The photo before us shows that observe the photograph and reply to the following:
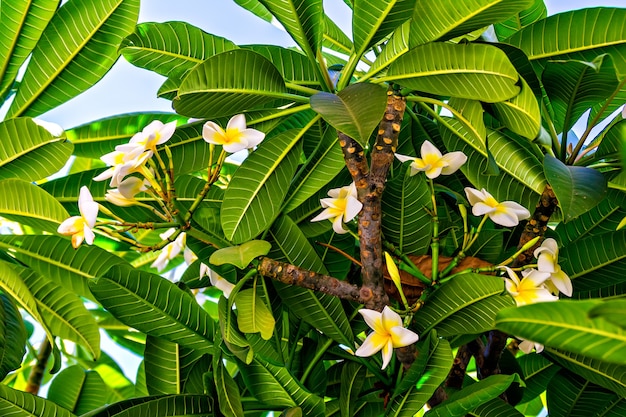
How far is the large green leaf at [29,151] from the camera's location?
3.29 ft

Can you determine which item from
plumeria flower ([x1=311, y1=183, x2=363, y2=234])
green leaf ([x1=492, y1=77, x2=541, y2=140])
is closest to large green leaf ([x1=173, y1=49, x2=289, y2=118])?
plumeria flower ([x1=311, y1=183, x2=363, y2=234])

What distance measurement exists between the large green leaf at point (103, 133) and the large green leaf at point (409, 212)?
442 mm

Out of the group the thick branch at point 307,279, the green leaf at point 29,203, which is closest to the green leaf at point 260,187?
the thick branch at point 307,279

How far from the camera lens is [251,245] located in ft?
2.65

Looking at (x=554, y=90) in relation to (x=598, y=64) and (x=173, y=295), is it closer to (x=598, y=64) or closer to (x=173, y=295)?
(x=598, y=64)

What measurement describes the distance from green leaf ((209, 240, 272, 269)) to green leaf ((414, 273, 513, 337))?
209mm

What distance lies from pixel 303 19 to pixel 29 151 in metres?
0.44

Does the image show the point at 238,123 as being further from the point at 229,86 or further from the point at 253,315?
the point at 253,315

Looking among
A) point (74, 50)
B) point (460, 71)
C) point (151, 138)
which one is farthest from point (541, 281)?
point (74, 50)

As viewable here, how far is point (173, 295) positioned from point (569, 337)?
1.83ft

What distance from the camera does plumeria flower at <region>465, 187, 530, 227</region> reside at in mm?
851

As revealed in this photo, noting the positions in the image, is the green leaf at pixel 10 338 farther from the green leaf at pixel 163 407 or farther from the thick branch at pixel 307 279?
the thick branch at pixel 307 279

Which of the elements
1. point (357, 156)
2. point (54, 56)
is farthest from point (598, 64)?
point (54, 56)

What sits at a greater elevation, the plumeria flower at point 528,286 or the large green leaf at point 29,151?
the large green leaf at point 29,151
